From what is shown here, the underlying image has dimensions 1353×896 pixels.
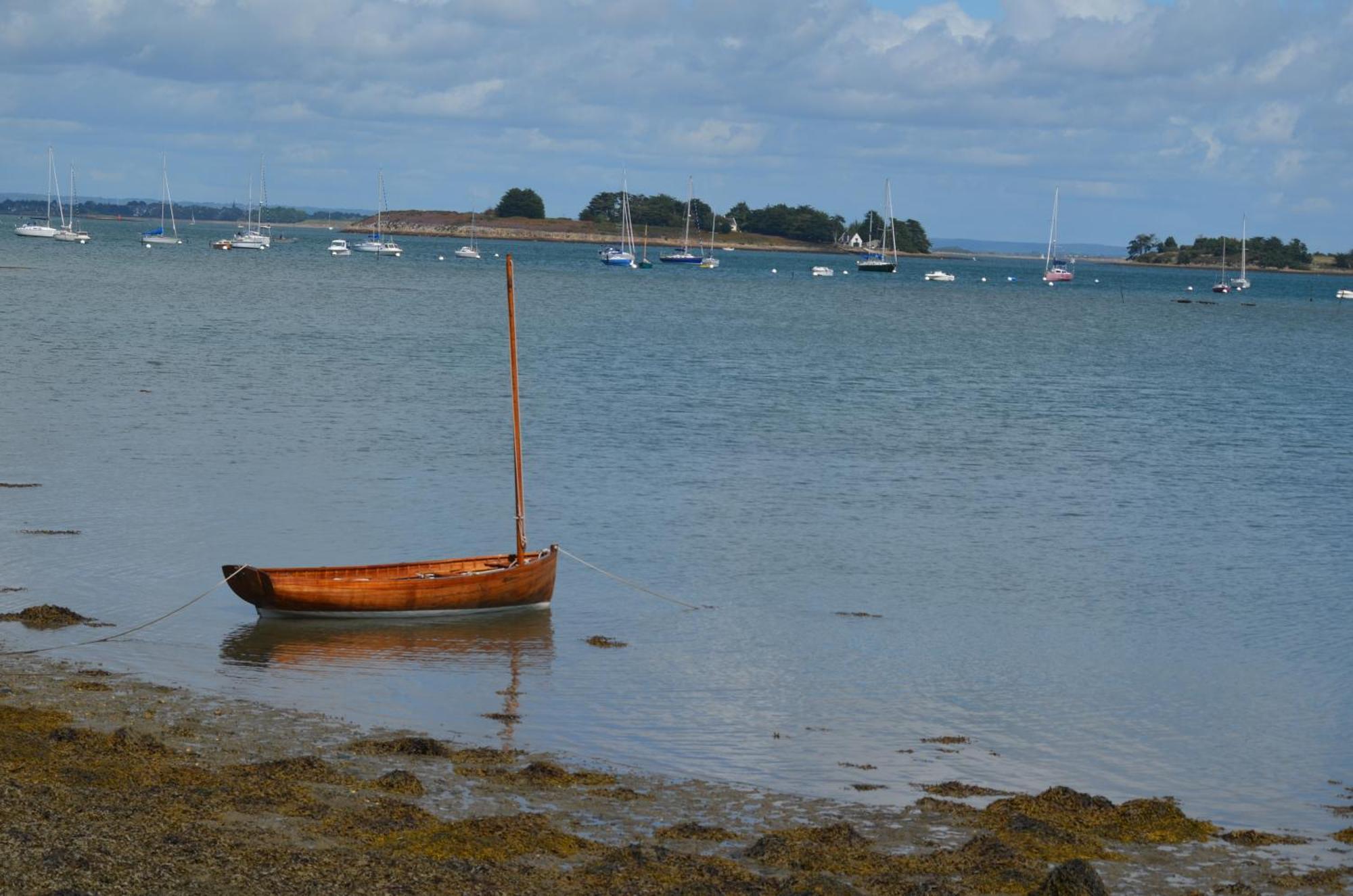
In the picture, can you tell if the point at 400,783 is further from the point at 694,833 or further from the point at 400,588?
the point at 400,588

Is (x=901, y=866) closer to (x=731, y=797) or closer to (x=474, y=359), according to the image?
(x=731, y=797)

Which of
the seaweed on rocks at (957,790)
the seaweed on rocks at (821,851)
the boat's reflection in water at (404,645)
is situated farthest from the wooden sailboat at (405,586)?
the seaweed on rocks at (821,851)

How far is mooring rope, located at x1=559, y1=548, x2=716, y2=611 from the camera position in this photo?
23531 mm

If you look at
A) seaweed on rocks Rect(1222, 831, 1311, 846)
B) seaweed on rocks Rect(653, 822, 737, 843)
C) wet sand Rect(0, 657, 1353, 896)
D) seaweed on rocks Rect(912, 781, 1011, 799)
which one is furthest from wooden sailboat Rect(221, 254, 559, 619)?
seaweed on rocks Rect(1222, 831, 1311, 846)

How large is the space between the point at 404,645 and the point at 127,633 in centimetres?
363

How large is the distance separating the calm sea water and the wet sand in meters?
1.14

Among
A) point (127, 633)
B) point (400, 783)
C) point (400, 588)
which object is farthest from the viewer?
point (400, 588)

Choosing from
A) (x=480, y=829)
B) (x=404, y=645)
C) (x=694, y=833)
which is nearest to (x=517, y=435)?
(x=404, y=645)

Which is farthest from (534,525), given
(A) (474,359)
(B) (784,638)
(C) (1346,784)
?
(A) (474,359)

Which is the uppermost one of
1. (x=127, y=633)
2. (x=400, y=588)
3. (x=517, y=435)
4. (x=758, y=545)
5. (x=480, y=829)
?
(x=517, y=435)

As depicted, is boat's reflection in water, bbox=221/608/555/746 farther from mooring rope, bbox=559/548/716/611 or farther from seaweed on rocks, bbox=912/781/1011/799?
seaweed on rocks, bbox=912/781/1011/799

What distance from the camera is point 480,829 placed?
1305 cm

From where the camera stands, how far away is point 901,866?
1289cm

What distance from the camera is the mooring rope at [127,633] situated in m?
18.8
